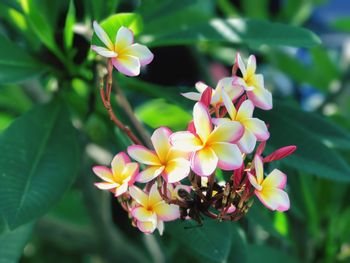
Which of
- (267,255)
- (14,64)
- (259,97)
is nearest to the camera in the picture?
(259,97)

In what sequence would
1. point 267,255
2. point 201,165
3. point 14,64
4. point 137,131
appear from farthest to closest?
point 267,255 < point 14,64 < point 137,131 < point 201,165

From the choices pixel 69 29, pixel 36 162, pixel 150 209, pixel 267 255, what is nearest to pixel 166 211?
pixel 150 209

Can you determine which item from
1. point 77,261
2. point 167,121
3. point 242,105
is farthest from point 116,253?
point 242,105

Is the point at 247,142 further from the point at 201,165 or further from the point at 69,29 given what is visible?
the point at 69,29

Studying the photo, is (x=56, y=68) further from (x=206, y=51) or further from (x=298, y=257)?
(x=206, y=51)

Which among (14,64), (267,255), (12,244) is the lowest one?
(267,255)

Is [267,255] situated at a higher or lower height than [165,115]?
lower

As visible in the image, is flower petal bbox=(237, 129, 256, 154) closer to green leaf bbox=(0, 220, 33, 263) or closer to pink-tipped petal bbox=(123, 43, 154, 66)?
pink-tipped petal bbox=(123, 43, 154, 66)

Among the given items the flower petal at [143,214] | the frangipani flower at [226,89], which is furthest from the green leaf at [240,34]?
the flower petal at [143,214]
